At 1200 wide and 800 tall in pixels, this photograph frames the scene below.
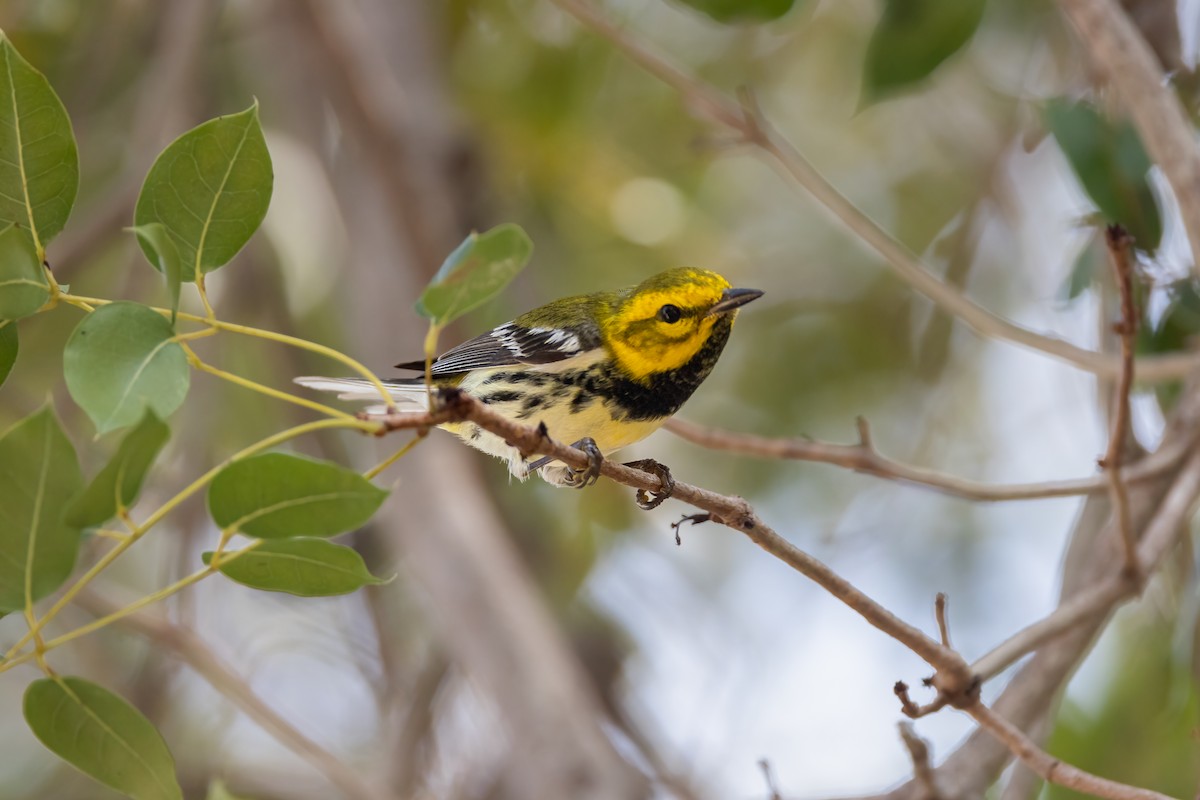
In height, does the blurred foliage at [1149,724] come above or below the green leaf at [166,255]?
above

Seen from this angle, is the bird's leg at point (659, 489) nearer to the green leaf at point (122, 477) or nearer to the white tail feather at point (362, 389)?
the white tail feather at point (362, 389)

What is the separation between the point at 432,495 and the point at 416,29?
1.61 metres

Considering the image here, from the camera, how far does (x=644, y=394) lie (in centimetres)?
221

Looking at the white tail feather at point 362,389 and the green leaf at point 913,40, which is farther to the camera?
the green leaf at point 913,40

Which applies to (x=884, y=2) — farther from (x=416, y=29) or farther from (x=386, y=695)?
(x=386, y=695)

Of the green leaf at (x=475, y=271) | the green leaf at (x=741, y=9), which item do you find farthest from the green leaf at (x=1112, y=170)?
the green leaf at (x=475, y=271)

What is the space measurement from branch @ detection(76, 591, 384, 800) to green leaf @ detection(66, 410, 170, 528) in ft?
5.71

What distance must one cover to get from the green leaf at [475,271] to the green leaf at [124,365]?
0.25 m

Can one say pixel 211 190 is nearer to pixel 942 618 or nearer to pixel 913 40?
pixel 942 618

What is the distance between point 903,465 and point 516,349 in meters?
0.75

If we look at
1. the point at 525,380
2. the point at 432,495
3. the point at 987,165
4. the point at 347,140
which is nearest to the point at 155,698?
the point at 432,495

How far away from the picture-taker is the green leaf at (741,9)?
258 cm

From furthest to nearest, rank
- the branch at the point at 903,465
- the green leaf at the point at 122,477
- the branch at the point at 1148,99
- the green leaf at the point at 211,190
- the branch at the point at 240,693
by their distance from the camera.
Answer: the branch at the point at 240,693 → the branch at the point at 1148,99 → the branch at the point at 903,465 → the green leaf at the point at 211,190 → the green leaf at the point at 122,477

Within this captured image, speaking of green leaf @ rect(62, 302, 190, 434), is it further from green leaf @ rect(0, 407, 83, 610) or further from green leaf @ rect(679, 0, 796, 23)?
green leaf @ rect(679, 0, 796, 23)
